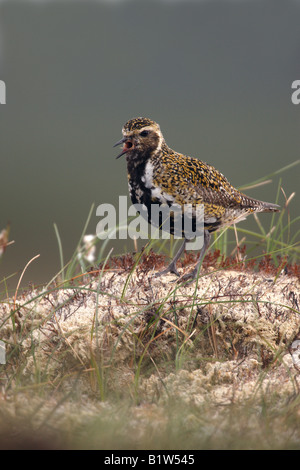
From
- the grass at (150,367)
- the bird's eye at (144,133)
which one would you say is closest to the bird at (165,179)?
the bird's eye at (144,133)

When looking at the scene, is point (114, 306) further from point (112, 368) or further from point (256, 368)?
point (256, 368)

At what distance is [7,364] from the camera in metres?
5.07

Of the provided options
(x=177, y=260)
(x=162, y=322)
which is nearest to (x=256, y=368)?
(x=162, y=322)

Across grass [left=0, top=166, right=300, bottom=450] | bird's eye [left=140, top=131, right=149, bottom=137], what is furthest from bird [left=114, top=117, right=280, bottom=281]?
grass [left=0, top=166, right=300, bottom=450]

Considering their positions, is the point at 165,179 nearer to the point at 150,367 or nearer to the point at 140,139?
the point at 140,139

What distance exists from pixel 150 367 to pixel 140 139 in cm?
268

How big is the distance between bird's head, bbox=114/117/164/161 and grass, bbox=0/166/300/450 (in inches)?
55.1

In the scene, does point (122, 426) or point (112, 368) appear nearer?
point (122, 426)

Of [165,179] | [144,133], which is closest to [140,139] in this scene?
[144,133]

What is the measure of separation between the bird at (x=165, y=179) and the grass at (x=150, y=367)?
0.76m

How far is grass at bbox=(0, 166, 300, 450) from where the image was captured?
11.7 ft

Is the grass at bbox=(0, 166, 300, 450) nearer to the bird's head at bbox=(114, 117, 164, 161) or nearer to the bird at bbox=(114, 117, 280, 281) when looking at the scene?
the bird at bbox=(114, 117, 280, 281)
